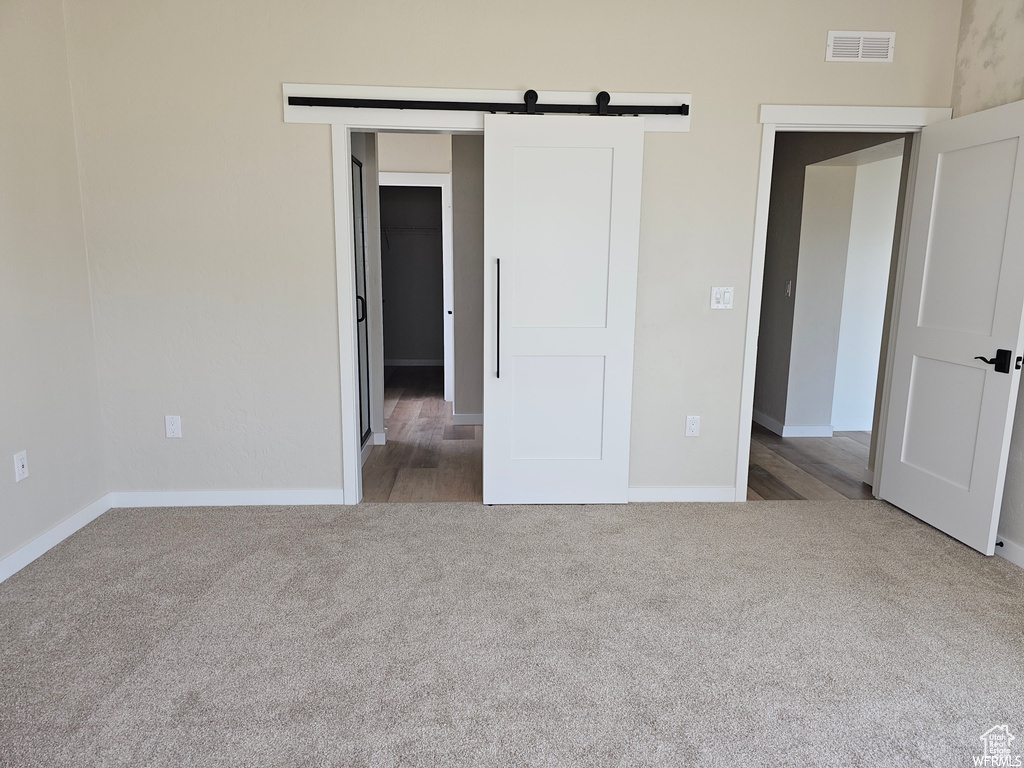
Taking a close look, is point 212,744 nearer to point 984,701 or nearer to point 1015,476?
point 984,701

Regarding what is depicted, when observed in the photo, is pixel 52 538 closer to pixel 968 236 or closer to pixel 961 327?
pixel 961 327

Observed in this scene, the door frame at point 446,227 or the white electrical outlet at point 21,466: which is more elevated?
the door frame at point 446,227

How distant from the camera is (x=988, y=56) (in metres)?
3.10

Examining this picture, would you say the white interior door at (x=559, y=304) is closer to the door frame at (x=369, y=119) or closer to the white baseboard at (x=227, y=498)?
the door frame at (x=369, y=119)

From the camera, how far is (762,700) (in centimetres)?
195

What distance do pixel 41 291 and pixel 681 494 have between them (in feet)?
11.1

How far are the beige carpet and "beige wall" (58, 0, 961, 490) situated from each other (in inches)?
24.3

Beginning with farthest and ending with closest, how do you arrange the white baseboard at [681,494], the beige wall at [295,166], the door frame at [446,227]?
1. the door frame at [446,227]
2. the white baseboard at [681,494]
3. the beige wall at [295,166]

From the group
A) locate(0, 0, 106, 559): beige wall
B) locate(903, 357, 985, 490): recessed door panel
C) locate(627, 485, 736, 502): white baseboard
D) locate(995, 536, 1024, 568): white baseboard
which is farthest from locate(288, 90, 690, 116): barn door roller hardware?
locate(995, 536, 1024, 568): white baseboard

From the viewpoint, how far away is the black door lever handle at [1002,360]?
281 cm

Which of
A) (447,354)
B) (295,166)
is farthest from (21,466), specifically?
(447,354)

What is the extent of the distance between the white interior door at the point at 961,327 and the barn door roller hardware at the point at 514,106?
1.34 m

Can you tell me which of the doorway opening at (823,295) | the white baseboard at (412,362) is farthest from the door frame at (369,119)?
the white baseboard at (412,362)

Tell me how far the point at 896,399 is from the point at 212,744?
3.55 metres
